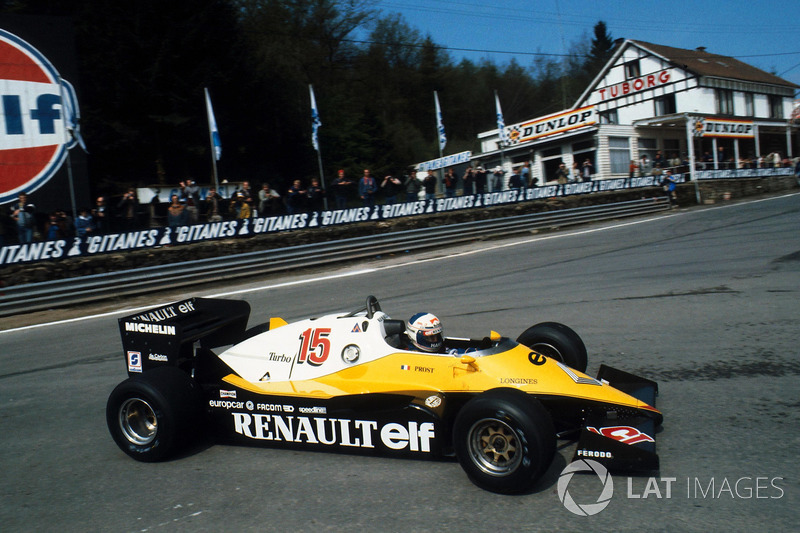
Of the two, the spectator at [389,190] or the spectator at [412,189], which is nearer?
the spectator at [389,190]

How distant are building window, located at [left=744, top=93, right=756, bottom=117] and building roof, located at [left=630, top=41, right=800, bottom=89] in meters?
1.15

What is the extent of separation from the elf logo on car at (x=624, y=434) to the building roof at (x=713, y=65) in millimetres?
41557

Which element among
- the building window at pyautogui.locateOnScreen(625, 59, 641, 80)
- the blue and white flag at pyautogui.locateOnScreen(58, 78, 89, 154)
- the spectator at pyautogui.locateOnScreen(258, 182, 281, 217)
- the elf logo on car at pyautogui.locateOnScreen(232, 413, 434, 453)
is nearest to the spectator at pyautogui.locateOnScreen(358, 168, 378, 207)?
the spectator at pyautogui.locateOnScreen(258, 182, 281, 217)

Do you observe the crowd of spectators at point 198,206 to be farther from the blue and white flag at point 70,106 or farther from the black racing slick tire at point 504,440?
the black racing slick tire at point 504,440

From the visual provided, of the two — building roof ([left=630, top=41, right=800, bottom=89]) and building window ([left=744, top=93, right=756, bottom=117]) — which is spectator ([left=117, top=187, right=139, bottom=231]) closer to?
building roof ([left=630, top=41, right=800, bottom=89])

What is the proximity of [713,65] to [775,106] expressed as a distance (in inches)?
247

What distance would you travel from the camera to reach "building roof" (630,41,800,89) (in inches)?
1684

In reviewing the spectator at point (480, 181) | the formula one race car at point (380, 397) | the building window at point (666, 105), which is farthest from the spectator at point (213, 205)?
the building window at point (666, 105)

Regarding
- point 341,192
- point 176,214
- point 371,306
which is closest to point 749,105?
point 341,192

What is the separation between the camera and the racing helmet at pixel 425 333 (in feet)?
16.0

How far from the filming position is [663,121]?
115 ft

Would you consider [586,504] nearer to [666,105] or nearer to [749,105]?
[666,105]

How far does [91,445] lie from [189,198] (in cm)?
1201

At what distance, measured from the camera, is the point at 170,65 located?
27.0 m
